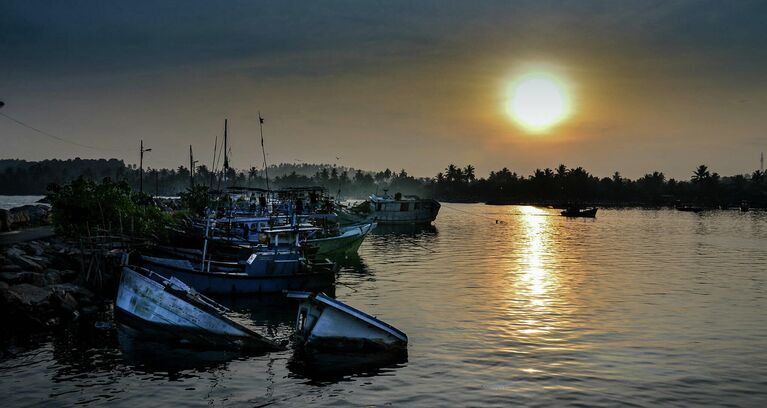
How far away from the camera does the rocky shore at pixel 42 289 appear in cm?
2694

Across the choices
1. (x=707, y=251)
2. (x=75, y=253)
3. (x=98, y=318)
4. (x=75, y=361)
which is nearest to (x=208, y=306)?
(x=75, y=361)

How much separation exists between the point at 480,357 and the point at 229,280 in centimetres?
1665

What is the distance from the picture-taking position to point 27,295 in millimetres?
28047

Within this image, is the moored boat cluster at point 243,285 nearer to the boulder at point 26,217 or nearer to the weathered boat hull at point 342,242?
the weathered boat hull at point 342,242

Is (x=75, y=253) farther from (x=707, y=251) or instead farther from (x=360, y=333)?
(x=707, y=251)

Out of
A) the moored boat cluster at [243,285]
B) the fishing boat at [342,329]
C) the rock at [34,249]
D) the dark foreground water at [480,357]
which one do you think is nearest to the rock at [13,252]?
the rock at [34,249]

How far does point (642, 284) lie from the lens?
4497 cm

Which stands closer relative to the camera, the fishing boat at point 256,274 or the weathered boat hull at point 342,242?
the fishing boat at point 256,274

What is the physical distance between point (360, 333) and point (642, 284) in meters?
28.8

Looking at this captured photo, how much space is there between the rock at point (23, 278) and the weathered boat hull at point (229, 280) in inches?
215

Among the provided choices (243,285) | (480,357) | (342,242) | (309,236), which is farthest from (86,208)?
(480,357)

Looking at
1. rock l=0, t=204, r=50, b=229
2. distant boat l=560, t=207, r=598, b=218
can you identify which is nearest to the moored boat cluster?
rock l=0, t=204, r=50, b=229

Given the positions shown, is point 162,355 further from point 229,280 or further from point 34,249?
point 34,249

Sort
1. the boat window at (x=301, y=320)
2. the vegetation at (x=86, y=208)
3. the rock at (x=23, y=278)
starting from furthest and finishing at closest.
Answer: the vegetation at (x=86, y=208) < the rock at (x=23, y=278) < the boat window at (x=301, y=320)
